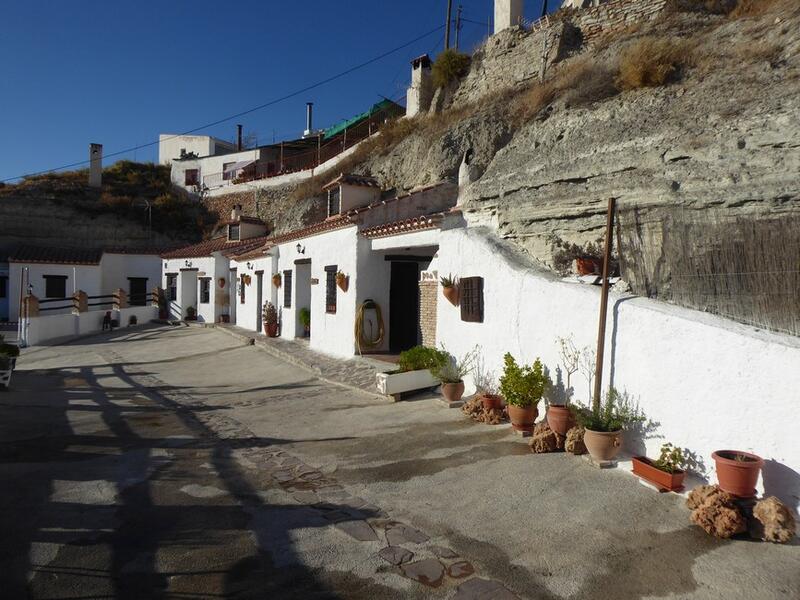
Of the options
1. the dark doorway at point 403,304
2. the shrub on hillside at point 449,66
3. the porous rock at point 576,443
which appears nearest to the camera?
the porous rock at point 576,443

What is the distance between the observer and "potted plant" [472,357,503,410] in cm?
738

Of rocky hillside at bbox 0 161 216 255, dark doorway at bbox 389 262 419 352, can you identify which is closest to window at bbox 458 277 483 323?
dark doorway at bbox 389 262 419 352

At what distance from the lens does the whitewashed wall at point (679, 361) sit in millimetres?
4129

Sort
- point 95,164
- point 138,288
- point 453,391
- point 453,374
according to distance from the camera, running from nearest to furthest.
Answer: point 453,391, point 453,374, point 138,288, point 95,164

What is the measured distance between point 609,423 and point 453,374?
3593 millimetres

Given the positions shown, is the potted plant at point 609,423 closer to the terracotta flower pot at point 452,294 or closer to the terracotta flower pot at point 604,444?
the terracotta flower pot at point 604,444

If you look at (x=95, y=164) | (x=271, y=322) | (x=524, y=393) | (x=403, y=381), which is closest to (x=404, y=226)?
(x=403, y=381)

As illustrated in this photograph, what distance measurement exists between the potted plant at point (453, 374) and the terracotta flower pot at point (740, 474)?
4.47 metres

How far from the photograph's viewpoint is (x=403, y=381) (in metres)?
9.09

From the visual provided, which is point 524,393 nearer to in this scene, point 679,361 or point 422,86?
point 679,361

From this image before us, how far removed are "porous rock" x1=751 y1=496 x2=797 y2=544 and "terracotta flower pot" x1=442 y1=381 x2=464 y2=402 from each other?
15.5ft

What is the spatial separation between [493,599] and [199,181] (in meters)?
44.3

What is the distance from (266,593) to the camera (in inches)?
136

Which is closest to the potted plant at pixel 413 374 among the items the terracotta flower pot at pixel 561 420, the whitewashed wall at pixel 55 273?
the terracotta flower pot at pixel 561 420
